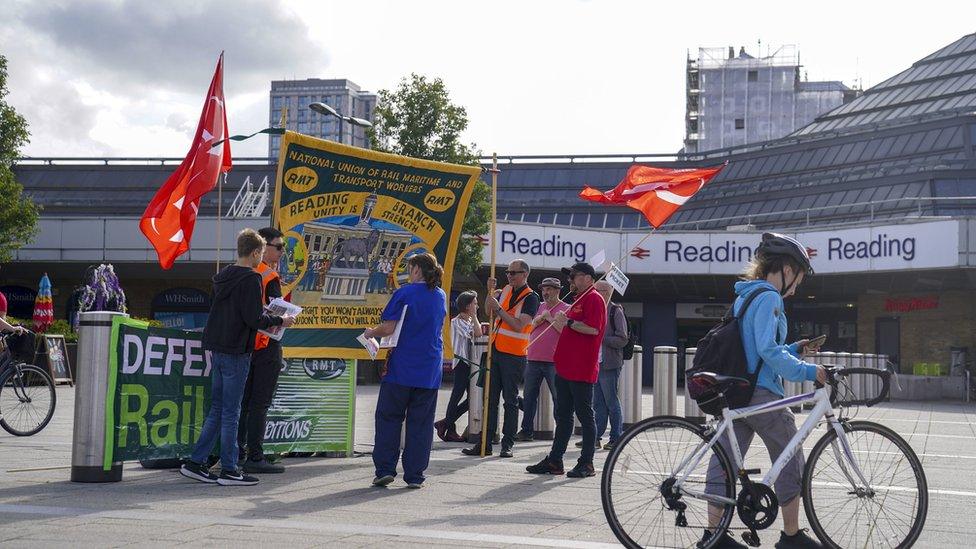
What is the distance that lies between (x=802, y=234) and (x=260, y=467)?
2590 cm

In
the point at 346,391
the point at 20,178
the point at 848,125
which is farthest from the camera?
the point at 20,178

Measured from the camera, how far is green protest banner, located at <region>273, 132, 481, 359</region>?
9.56m

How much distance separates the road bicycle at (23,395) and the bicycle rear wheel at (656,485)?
7887mm

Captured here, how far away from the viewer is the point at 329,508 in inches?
279

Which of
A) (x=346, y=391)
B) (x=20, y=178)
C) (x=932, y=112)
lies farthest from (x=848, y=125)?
(x=346, y=391)

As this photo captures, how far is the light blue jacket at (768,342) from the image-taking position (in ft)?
18.3

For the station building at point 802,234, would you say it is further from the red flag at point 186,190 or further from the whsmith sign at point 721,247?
the red flag at point 186,190

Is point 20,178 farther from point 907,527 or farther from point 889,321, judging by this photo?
point 907,527

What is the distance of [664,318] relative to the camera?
3962cm

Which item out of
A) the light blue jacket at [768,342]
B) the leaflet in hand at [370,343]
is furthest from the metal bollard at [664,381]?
the light blue jacket at [768,342]

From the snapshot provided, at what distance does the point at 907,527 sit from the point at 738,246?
28.2 metres

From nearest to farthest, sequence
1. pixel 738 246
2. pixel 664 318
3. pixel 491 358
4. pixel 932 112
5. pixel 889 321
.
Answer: pixel 491 358 < pixel 738 246 < pixel 889 321 < pixel 664 318 < pixel 932 112

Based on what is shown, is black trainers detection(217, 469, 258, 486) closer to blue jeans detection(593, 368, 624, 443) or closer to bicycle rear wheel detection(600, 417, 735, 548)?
bicycle rear wheel detection(600, 417, 735, 548)

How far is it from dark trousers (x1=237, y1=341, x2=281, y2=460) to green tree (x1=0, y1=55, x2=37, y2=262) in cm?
2051
